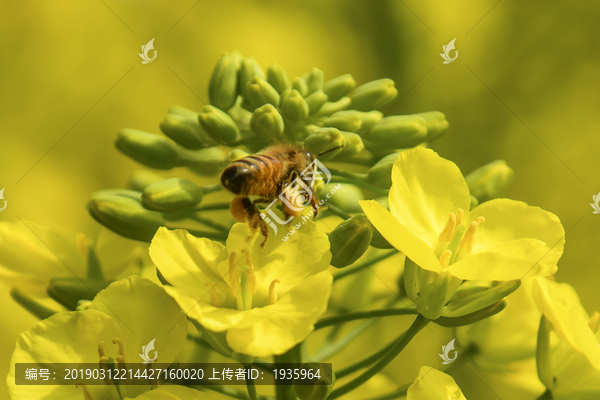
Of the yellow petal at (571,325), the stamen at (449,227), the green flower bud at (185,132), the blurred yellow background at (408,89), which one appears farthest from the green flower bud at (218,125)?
the blurred yellow background at (408,89)

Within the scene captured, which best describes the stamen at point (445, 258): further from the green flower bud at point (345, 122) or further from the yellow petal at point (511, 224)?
the green flower bud at point (345, 122)

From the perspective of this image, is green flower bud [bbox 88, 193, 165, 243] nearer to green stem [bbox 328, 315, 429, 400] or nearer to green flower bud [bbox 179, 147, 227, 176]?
green flower bud [bbox 179, 147, 227, 176]

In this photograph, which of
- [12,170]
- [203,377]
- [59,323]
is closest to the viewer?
[59,323]

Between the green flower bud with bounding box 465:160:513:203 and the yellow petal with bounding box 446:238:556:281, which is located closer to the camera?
the yellow petal with bounding box 446:238:556:281

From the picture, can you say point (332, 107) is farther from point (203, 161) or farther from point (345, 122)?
point (203, 161)

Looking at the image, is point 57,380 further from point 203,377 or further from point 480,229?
point 480,229

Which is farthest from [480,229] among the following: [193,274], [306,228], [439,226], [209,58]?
[209,58]

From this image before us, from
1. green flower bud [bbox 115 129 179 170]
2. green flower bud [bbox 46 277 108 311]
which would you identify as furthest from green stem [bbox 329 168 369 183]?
green flower bud [bbox 46 277 108 311]
